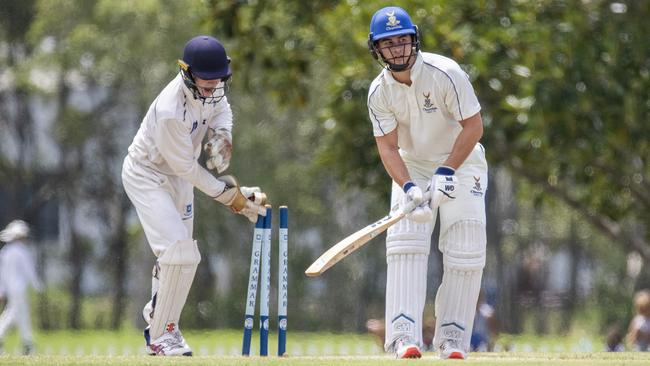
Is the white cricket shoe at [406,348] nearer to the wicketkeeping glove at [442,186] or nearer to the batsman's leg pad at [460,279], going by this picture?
the batsman's leg pad at [460,279]

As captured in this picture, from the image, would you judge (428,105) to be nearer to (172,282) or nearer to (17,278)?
(172,282)

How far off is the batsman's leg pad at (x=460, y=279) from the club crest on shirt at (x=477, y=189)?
0.19 m

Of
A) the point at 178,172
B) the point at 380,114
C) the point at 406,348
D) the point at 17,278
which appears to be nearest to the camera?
the point at 406,348

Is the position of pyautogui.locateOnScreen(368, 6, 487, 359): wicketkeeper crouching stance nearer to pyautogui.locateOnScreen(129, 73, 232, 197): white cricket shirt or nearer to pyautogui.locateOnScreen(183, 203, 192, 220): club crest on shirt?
Result: pyautogui.locateOnScreen(129, 73, 232, 197): white cricket shirt

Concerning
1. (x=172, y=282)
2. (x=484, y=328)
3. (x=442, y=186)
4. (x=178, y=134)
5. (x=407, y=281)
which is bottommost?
(x=484, y=328)

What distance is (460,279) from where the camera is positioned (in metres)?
9.19

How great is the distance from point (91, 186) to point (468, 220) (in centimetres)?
2562

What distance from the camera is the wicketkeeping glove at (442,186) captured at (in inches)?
349

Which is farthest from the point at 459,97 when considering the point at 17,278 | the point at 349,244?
the point at 17,278

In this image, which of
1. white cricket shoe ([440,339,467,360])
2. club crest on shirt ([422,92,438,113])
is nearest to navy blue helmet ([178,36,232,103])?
club crest on shirt ([422,92,438,113])

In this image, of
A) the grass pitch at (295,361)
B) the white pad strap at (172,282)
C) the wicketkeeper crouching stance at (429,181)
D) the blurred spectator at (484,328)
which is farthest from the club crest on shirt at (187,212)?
the blurred spectator at (484,328)

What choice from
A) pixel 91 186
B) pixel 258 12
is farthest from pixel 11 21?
pixel 258 12

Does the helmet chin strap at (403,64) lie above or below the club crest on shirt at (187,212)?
above

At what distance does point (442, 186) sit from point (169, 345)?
2049 millimetres
